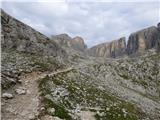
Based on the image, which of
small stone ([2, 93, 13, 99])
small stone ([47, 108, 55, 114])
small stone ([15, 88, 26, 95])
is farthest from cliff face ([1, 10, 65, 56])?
small stone ([47, 108, 55, 114])

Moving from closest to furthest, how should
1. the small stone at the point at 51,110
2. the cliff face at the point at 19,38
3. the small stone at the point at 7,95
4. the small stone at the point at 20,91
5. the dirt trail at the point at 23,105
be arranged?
the dirt trail at the point at 23,105 → the small stone at the point at 51,110 → the small stone at the point at 7,95 → the small stone at the point at 20,91 → the cliff face at the point at 19,38

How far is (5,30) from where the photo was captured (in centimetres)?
6606

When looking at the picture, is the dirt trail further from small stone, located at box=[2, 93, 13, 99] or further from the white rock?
small stone, located at box=[2, 93, 13, 99]

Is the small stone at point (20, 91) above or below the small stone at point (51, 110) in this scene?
above

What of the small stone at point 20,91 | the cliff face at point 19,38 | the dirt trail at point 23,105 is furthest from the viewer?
the cliff face at point 19,38

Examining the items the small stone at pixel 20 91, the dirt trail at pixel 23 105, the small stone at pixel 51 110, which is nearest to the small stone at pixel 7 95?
the dirt trail at pixel 23 105

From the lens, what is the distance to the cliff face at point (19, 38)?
62812mm

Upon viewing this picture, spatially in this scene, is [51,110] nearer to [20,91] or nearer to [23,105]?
[23,105]

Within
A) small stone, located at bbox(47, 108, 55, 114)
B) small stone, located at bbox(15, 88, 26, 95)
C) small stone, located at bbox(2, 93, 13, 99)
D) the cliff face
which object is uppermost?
the cliff face

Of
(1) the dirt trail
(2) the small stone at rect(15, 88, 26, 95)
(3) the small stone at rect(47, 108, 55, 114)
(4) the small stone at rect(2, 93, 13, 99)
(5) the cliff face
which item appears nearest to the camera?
(1) the dirt trail

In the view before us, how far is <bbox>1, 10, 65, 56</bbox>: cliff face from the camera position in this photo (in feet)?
206

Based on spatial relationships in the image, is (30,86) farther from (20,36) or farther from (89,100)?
(20,36)

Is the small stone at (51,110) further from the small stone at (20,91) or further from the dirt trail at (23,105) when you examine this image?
the small stone at (20,91)

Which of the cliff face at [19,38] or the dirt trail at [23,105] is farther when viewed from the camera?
the cliff face at [19,38]
